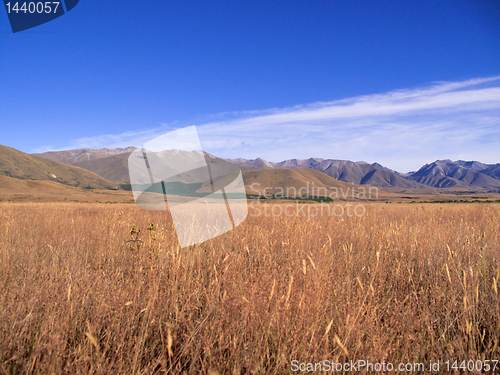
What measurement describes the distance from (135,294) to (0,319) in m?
0.79

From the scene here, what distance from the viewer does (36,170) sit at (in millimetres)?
171500

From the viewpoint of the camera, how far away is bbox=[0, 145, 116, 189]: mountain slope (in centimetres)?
15781

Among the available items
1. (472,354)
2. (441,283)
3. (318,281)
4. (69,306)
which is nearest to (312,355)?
(318,281)

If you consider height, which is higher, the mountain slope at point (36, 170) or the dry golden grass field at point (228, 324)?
the mountain slope at point (36, 170)

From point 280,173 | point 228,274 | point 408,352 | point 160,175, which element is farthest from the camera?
point 280,173

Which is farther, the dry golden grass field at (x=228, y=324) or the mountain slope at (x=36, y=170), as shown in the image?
the mountain slope at (x=36, y=170)

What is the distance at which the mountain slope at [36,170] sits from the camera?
15781 centimetres

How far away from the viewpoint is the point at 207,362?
1490 millimetres

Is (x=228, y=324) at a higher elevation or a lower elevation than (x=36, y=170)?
lower

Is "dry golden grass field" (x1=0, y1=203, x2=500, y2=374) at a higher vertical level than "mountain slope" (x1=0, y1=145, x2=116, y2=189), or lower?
lower

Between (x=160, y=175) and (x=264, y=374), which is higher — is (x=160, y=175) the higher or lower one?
the higher one

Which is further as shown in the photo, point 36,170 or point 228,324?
point 36,170

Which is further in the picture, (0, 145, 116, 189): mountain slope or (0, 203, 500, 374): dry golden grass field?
(0, 145, 116, 189): mountain slope

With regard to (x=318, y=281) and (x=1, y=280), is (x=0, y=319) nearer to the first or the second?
(x=1, y=280)
